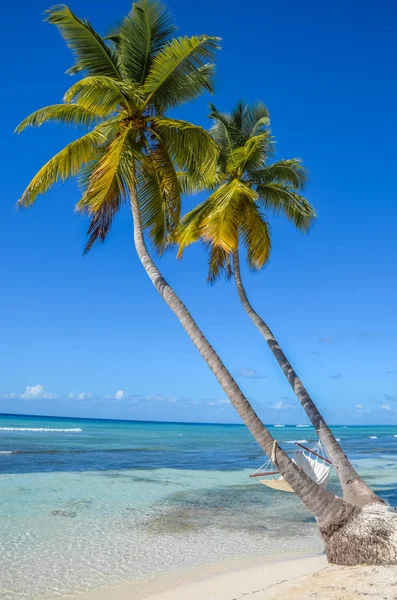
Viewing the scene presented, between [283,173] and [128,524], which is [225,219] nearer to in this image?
[283,173]

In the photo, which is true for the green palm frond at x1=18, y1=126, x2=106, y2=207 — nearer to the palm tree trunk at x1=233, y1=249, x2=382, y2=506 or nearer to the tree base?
the palm tree trunk at x1=233, y1=249, x2=382, y2=506

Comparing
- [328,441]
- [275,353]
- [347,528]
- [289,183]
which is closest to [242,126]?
[289,183]

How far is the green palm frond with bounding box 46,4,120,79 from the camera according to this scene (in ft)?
25.2

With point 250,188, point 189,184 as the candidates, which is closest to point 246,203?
point 250,188

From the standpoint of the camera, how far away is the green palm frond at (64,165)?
318 inches

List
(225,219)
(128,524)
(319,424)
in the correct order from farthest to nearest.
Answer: (128,524), (225,219), (319,424)

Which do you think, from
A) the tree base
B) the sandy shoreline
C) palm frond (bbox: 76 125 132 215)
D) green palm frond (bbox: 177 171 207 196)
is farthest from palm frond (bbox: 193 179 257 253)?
the sandy shoreline

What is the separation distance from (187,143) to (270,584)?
6.67 metres

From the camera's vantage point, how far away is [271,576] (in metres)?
A: 6.63

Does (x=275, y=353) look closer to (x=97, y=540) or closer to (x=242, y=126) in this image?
(x=97, y=540)

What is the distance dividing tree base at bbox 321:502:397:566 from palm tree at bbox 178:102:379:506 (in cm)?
227

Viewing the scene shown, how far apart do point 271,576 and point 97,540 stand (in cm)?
351

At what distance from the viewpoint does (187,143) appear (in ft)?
27.6

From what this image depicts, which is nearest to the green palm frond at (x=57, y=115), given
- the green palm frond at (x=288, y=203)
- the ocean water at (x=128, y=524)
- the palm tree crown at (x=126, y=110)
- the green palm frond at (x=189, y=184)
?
the palm tree crown at (x=126, y=110)
